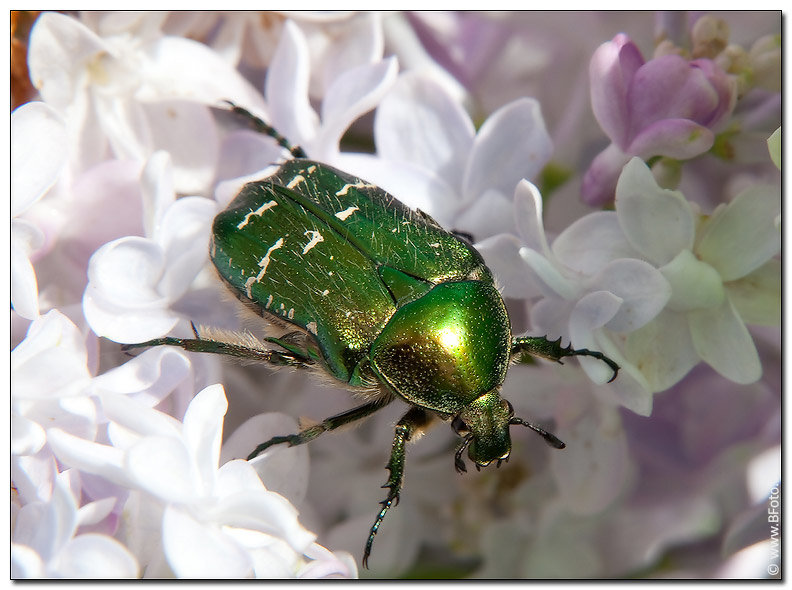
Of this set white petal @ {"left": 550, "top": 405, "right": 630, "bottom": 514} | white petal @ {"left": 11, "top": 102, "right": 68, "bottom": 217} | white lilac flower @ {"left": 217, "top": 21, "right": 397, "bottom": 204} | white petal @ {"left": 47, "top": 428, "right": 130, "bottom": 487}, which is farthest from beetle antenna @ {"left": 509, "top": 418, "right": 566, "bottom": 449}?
white petal @ {"left": 11, "top": 102, "right": 68, "bottom": 217}

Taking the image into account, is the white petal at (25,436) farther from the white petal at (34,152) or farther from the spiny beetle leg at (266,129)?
the spiny beetle leg at (266,129)

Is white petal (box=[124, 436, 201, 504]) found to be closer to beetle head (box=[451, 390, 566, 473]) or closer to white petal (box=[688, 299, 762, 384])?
beetle head (box=[451, 390, 566, 473])

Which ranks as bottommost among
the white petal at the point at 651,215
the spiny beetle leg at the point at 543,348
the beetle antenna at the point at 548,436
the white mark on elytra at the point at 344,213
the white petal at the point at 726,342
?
the beetle antenna at the point at 548,436

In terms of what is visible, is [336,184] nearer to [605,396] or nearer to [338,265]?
[338,265]

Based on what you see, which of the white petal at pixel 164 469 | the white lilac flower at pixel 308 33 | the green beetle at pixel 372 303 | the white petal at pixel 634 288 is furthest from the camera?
the white lilac flower at pixel 308 33

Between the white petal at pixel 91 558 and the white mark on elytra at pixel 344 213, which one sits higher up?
the white mark on elytra at pixel 344 213

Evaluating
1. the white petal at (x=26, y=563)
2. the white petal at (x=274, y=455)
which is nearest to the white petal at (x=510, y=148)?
the white petal at (x=274, y=455)
